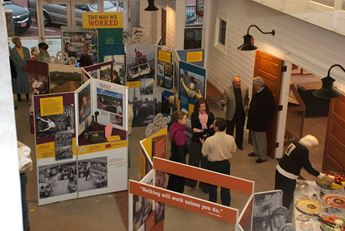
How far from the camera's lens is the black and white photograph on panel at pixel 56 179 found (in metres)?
7.25

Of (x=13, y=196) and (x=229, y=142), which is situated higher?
(x=13, y=196)

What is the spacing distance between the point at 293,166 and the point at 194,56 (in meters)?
3.68

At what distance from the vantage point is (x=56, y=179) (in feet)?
24.1

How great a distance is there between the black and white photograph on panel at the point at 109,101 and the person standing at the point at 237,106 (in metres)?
2.37

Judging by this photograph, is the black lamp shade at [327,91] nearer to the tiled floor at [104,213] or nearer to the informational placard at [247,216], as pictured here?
the informational placard at [247,216]

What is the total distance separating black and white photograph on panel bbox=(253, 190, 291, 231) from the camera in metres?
5.43

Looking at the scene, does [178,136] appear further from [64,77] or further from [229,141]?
[64,77]

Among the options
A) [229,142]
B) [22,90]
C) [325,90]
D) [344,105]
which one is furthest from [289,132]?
[22,90]

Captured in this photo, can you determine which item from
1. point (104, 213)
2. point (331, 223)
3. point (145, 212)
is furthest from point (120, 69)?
point (331, 223)

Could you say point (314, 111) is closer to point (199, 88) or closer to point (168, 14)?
point (199, 88)

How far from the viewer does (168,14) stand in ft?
43.1

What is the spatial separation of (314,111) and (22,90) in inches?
253

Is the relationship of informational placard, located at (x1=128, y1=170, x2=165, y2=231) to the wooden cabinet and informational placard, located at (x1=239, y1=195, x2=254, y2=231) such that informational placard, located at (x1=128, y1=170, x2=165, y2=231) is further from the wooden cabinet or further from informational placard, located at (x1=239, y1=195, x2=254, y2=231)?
the wooden cabinet

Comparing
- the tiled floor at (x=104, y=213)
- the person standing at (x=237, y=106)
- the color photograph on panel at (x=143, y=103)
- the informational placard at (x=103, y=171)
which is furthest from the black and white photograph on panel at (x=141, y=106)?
the informational placard at (x=103, y=171)
